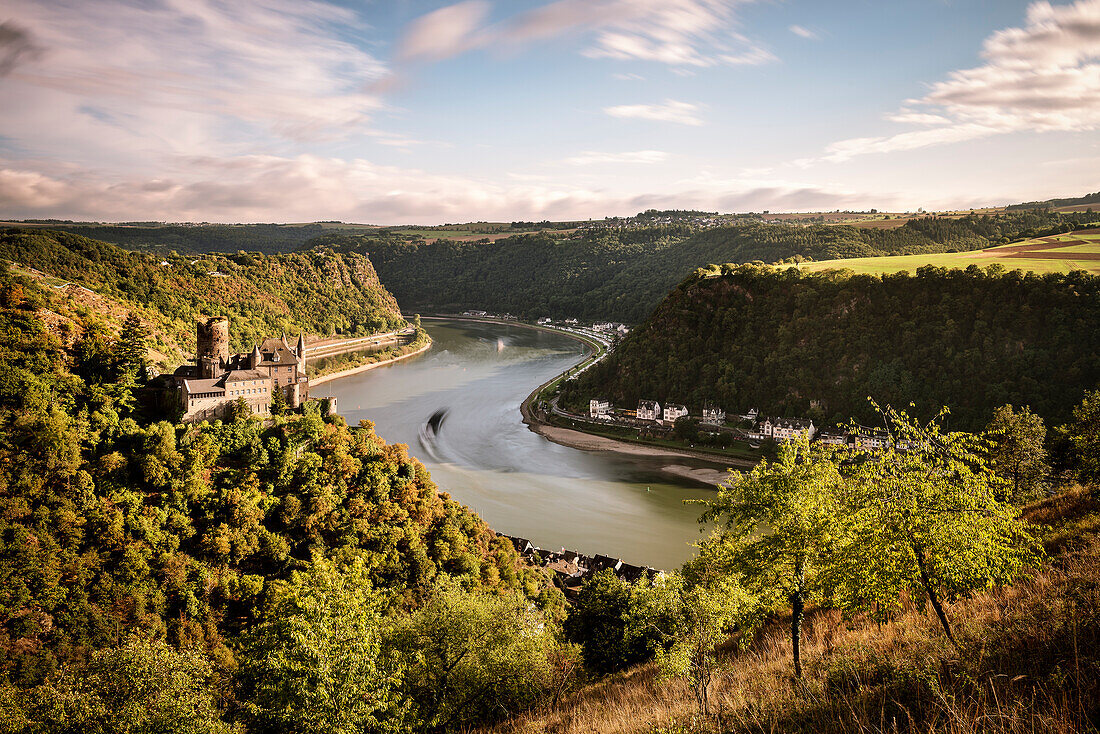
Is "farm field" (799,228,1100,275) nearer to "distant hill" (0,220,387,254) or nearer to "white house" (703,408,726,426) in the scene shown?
"white house" (703,408,726,426)

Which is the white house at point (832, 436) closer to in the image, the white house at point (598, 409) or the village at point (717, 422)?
the village at point (717, 422)

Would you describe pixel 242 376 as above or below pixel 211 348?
below

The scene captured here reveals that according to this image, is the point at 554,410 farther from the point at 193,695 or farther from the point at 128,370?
the point at 193,695

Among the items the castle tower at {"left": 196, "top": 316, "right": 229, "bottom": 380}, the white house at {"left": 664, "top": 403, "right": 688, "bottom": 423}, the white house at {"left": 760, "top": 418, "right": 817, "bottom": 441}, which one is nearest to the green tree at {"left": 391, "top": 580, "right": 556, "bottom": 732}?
the castle tower at {"left": 196, "top": 316, "right": 229, "bottom": 380}

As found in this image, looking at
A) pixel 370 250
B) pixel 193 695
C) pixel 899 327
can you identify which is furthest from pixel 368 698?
pixel 370 250

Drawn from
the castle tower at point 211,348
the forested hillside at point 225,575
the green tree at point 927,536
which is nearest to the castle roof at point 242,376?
the castle tower at point 211,348

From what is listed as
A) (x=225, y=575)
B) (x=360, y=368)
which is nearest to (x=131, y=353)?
(x=225, y=575)

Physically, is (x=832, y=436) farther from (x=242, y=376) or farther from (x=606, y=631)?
(x=242, y=376)
